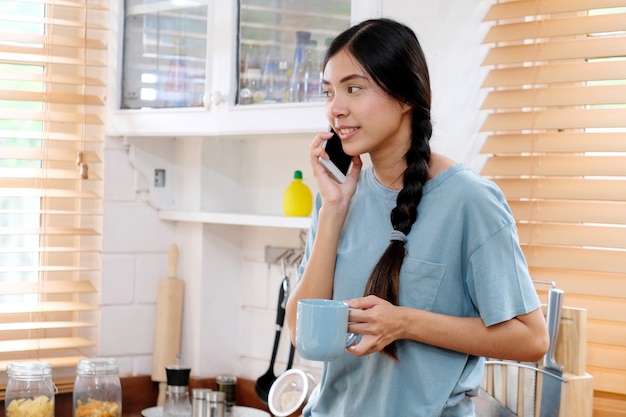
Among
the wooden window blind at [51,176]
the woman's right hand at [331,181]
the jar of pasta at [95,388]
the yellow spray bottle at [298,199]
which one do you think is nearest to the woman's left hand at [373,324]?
the woman's right hand at [331,181]

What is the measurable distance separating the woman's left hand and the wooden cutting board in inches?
55.7

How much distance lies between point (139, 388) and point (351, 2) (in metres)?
1.26

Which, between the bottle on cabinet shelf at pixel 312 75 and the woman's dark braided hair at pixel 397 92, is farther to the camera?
the bottle on cabinet shelf at pixel 312 75

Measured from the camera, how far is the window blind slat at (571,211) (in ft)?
5.73

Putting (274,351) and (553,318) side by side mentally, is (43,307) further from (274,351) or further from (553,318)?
(553,318)

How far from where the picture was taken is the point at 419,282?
3.98ft

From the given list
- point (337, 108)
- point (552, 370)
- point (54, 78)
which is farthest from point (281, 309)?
point (337, 108)

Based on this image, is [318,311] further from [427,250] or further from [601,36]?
[601,36]

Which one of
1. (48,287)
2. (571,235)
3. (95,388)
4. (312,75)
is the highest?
(312,75)

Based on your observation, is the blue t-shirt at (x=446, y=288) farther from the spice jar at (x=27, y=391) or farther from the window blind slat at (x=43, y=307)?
the window blind slat at (x=43, y=307)

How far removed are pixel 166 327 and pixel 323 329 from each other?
56.9 inches

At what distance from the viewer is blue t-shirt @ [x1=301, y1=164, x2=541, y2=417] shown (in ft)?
3.88

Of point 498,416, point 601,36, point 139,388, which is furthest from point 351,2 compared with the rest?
point 139,388

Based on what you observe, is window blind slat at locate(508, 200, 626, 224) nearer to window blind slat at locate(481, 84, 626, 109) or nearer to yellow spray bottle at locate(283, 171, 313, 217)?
window blind slat at locate(481, 84, 626, 109)
